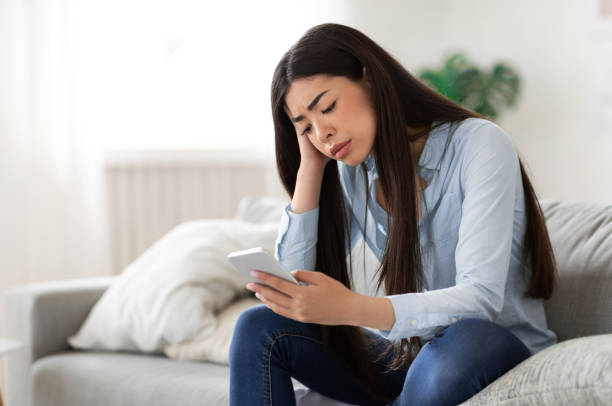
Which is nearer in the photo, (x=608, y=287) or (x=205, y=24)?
(x=608, y=287)

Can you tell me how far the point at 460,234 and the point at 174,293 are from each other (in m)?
0.92

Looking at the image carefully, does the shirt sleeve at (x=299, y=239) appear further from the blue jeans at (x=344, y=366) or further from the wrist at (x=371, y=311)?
the wrist at (x=371, y=311)

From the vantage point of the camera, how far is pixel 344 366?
1.29 m

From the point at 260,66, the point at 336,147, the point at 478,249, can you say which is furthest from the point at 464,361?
the point at 260,66

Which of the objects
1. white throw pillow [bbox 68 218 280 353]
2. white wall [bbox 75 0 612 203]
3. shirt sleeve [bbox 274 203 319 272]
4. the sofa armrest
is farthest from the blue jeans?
white wall [bbox 75 0 612 203]

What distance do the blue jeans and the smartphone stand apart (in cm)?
21

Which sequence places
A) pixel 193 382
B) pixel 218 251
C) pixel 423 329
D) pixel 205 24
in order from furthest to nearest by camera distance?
pixel 205 24, pixel 218 251, pixel 193 382, pixel 423 329

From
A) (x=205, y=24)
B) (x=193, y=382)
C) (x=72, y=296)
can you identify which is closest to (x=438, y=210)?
(x=193, y=382)

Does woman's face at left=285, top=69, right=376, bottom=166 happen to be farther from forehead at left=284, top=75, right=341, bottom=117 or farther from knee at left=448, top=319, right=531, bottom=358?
knee at left=448, top=319, right=531, bottom=358

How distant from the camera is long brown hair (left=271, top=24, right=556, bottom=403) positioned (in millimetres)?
1197

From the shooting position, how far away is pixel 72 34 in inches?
111

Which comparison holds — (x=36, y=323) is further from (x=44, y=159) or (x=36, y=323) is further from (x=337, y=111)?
(x=337, y=111)

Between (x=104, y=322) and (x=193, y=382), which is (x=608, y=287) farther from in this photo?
(x=104, y=322)

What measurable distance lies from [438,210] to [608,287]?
Result: 371 millimetres
